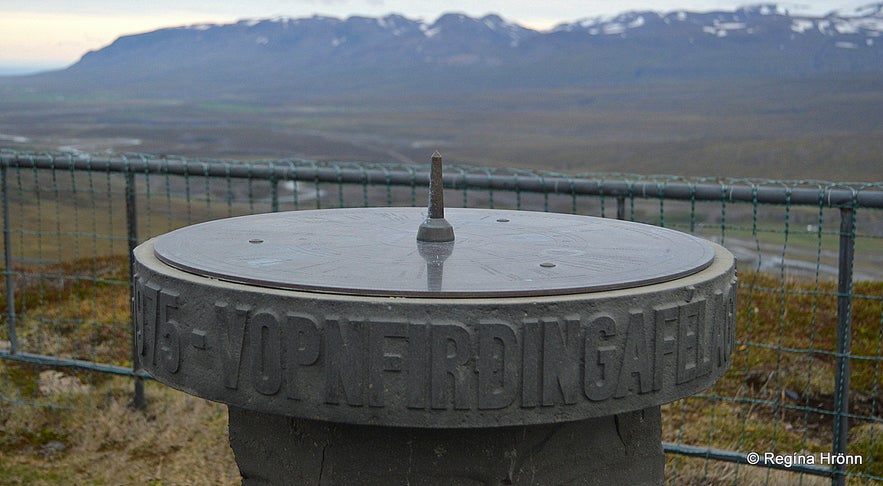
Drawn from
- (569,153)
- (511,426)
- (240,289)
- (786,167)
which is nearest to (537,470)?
(511,426)

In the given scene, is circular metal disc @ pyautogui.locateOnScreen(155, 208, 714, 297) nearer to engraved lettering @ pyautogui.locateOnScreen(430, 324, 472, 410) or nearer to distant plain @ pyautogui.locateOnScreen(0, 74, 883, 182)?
engraved lettering @ pyautogui.locateOnScreen(430, 324, 472, 410)

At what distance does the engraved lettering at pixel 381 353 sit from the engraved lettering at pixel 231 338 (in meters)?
0.44

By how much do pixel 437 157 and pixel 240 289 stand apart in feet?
3.38

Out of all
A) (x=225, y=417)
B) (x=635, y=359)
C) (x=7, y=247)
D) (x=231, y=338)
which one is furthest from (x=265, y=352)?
(x=7, y=247)

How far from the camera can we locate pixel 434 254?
3688 millimetres

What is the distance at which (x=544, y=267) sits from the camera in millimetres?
3447

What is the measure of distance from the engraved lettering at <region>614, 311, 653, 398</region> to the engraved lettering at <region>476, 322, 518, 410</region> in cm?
38

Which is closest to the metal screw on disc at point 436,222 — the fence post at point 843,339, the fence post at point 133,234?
the fence post at point 843,339

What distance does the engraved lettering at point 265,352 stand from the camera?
3.04 metres

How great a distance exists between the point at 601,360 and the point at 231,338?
1.20 m

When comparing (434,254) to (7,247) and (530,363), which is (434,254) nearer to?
(530,363)

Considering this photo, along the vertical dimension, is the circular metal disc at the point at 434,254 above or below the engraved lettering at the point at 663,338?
above

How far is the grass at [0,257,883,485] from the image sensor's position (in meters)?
5.82

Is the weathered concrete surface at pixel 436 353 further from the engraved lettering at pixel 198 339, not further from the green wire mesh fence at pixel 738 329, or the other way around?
the green wire mesh fence at pixel 738 329
